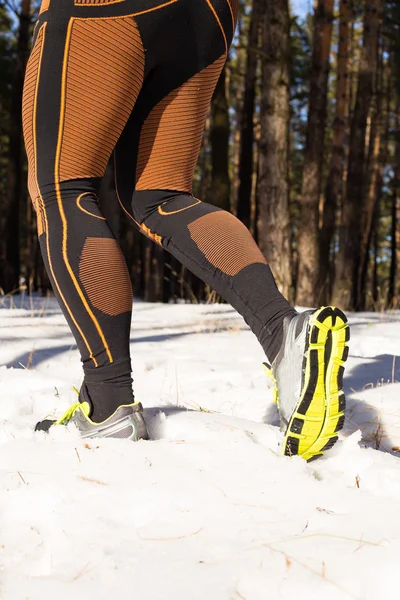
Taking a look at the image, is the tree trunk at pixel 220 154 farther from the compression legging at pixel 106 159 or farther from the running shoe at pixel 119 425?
the running shoe at pixel 119 425

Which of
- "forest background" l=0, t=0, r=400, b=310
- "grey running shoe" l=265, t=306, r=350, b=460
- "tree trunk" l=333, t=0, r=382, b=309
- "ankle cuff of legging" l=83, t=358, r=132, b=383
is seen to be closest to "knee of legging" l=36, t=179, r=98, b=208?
"ankle cuff of legging" l=83, t=358, r=132, b=383

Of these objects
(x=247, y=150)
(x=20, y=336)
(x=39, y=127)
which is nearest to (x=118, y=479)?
(x=39, y=127)

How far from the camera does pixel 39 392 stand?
8.39 feet

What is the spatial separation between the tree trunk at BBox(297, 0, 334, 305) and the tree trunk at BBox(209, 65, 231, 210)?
6.19ft

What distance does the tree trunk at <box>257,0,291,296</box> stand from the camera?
8.52 m

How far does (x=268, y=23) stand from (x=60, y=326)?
5961 mm

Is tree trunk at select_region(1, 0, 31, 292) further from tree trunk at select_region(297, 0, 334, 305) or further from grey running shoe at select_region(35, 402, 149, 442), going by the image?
grey running shoe at select_region(35, 402, 149, 442)

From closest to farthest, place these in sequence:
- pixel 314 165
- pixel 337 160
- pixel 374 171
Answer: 1. pixel 314 165
2. pixel 337 160
3. pixel 374 171

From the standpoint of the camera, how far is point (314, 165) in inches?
474

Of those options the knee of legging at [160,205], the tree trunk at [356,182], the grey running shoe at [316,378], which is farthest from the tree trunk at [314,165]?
the grey running shoe at [316,378]

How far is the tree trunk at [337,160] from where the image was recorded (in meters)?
14.1

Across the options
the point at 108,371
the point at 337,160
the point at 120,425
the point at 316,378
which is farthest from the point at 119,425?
the point at 337,160

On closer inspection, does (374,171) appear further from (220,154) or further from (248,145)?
(220,154)

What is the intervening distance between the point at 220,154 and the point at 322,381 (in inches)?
490
